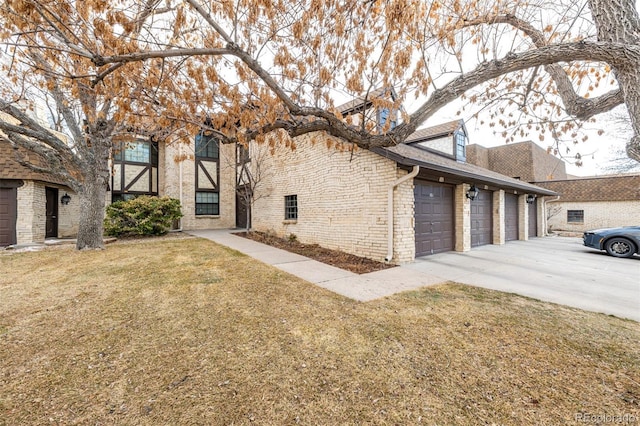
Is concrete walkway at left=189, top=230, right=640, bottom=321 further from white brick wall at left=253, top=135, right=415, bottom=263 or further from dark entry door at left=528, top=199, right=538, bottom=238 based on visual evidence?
dark entry door at left=528, top=199, right=538, bottom=238

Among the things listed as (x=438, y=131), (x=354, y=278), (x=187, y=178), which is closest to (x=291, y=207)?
(x=354, y=278)

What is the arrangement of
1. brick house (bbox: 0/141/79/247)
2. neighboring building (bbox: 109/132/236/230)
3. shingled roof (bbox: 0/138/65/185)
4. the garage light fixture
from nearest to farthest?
the garage light fixture, shingled roof (bbox: 0/138/65/185), brick house (bbox: 0/141/79/247), neighboring building (bbox: 109/132/236/230)

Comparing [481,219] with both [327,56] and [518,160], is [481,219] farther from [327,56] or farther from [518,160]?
[518,160]

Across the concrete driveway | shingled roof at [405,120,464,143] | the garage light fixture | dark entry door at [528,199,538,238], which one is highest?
shingled roof at [405,120,464,143]

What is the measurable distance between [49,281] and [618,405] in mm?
8154

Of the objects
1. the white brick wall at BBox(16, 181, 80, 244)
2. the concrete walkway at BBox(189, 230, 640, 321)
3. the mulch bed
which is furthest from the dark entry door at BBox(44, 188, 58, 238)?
the concrete walkway at BBox(189, 230, 640, 321)

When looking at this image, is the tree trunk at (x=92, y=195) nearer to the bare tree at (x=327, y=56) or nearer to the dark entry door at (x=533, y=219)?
the bare tree at (x=327, y=56)

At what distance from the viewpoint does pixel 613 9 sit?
291 centimetres

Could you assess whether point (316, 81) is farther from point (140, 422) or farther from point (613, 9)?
point (140, 422)

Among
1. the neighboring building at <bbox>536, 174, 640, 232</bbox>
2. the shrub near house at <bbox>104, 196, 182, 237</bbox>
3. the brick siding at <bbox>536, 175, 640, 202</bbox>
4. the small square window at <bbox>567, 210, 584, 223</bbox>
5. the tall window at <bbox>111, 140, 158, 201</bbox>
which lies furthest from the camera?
the small square window at <bbox>567, 210, 584, 223</bbox>

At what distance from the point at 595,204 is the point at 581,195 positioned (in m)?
0.97

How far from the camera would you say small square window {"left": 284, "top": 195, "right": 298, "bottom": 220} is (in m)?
10.7

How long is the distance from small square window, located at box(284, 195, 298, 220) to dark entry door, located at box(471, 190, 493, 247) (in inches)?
276

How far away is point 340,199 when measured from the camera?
8164mm
